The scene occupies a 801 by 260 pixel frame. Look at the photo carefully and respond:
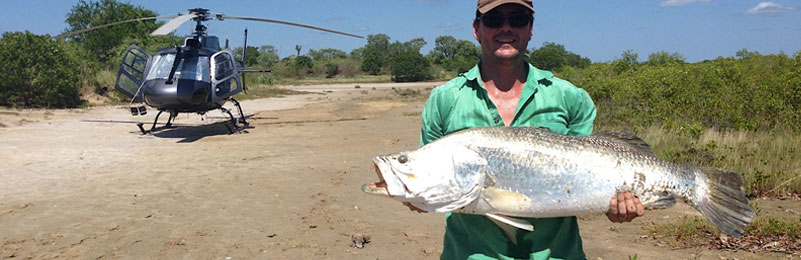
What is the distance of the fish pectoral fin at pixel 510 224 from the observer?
221 centimetres

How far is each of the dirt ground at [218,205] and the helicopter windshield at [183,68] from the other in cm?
152

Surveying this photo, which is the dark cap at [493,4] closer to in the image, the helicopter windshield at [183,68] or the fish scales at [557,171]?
the fish scales at [557,171]

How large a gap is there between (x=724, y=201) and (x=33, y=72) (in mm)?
23447

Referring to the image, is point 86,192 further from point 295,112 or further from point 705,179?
point 295,112

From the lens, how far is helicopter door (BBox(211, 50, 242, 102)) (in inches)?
565

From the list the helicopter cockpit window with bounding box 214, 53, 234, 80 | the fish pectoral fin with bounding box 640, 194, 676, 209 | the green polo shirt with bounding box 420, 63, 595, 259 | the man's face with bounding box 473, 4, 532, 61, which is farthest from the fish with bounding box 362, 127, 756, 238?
the helicopter cockpit window with bounding box 214, 53, 234, 80

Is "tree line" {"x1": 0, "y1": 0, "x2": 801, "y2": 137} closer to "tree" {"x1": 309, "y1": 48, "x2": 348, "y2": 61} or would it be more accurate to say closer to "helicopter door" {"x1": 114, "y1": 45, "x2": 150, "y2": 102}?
"helicopter door" {"x1": 114, "y1": 45, "x2": 150, "y2": 102}

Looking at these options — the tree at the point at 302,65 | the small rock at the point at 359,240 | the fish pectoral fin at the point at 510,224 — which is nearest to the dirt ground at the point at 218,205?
the small rock at the point at 359,240

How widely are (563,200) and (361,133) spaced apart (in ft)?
42.3

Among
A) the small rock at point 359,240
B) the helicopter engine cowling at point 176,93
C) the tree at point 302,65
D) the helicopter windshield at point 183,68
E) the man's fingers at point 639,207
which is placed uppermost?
the tree at point 302,65

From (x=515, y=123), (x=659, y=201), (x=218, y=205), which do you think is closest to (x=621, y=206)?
(x=659, y=201)

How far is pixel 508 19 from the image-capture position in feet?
8.25

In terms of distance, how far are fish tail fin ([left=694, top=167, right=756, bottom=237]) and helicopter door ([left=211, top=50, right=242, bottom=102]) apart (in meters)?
13.2

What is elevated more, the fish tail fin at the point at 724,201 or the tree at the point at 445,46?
the tree at the point at 445,46
